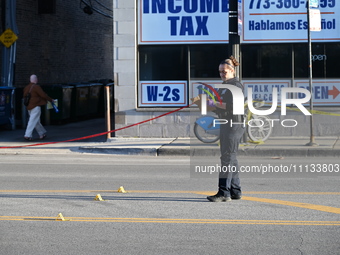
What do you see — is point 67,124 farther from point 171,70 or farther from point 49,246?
point 49,246

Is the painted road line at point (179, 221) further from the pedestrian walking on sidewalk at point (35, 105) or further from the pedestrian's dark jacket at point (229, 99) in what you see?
the pedestrian walking on sidewalk at point (35, 105)

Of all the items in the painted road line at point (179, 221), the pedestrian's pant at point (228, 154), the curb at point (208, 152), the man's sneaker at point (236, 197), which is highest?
the pedestrian's pant at point (228, 154)

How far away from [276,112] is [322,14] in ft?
8.92

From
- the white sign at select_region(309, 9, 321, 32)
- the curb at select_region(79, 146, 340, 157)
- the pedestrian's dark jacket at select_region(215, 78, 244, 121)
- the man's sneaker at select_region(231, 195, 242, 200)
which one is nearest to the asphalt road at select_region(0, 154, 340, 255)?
the man's sneaker at select_region(231, 195, 242, 200)

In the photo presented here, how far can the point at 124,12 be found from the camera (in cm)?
1866

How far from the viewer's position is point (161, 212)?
29.1ft

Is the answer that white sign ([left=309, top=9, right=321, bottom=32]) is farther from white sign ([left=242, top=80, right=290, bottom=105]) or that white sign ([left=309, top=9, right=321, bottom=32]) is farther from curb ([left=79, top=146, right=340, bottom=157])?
curb ([left=79, top=146, right=340, bottom=157])

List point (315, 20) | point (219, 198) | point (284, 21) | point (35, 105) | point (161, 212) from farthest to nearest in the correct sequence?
point (35, 105) → point (284, 21) → point (315, 20) → point (219, 198) → point (161, 212)

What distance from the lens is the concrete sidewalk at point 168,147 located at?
1583cm

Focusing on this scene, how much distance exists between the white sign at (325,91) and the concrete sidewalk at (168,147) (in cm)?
104

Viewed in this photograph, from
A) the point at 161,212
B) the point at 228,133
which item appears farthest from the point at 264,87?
the point at 161,212

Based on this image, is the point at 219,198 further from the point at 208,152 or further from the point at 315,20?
the point at 315,20

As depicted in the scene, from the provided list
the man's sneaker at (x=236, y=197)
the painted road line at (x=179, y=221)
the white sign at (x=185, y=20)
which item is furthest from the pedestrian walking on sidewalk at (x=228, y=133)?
the white sign at (x=185, y=20)

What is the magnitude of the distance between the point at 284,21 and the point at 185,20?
250 centimetres
